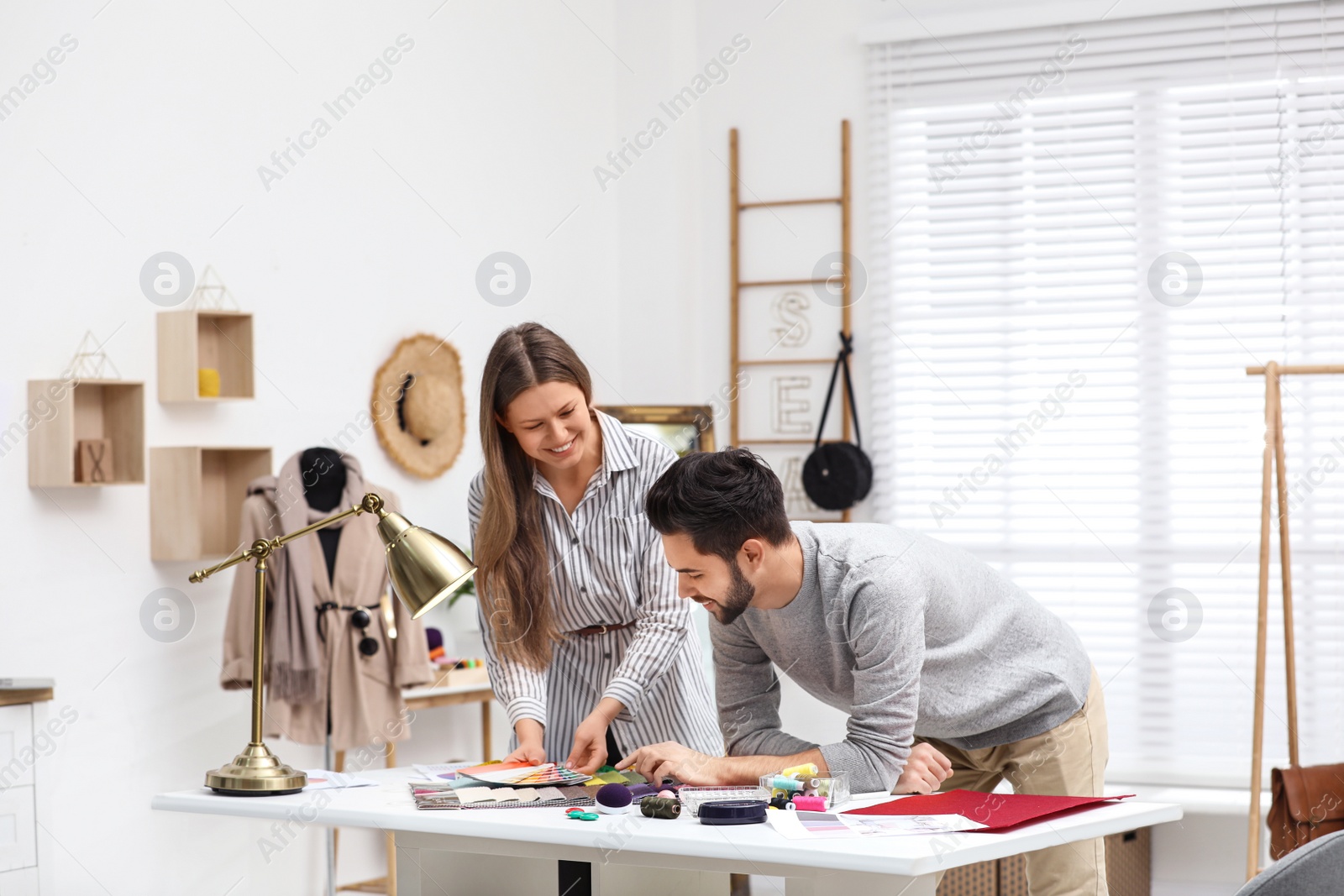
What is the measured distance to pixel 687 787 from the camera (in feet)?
6.32

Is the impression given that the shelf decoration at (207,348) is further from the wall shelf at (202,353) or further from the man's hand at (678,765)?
the man's hand at (678,765)

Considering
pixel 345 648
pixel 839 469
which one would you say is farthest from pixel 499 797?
pixel 839 469

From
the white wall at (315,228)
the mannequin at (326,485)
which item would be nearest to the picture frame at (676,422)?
the white wall at (315,228)

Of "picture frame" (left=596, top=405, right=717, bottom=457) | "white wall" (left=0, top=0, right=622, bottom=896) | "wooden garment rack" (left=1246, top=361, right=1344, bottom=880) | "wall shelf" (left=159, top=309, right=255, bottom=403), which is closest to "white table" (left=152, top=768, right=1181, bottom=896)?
"white wall" (left=0, top=0, right=622, bottom=896)

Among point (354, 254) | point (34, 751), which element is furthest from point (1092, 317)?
point (34, 751)

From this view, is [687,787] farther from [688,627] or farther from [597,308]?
[597,308]

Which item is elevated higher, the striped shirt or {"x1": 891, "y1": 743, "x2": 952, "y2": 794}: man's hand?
the striped shirt

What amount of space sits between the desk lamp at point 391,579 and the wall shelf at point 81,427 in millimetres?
1153

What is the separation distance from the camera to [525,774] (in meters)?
2.06

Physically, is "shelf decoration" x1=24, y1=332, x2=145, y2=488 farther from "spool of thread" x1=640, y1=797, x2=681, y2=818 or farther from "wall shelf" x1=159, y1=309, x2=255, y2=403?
"spool of thread" x1=640, y1=797, x2=681, y2=818

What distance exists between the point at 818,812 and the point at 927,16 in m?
3.82

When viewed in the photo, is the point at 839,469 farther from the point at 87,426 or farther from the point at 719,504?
the point at 719,504

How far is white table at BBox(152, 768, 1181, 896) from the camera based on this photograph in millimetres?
1580

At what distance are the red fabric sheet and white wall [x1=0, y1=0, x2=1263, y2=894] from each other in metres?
1.91
